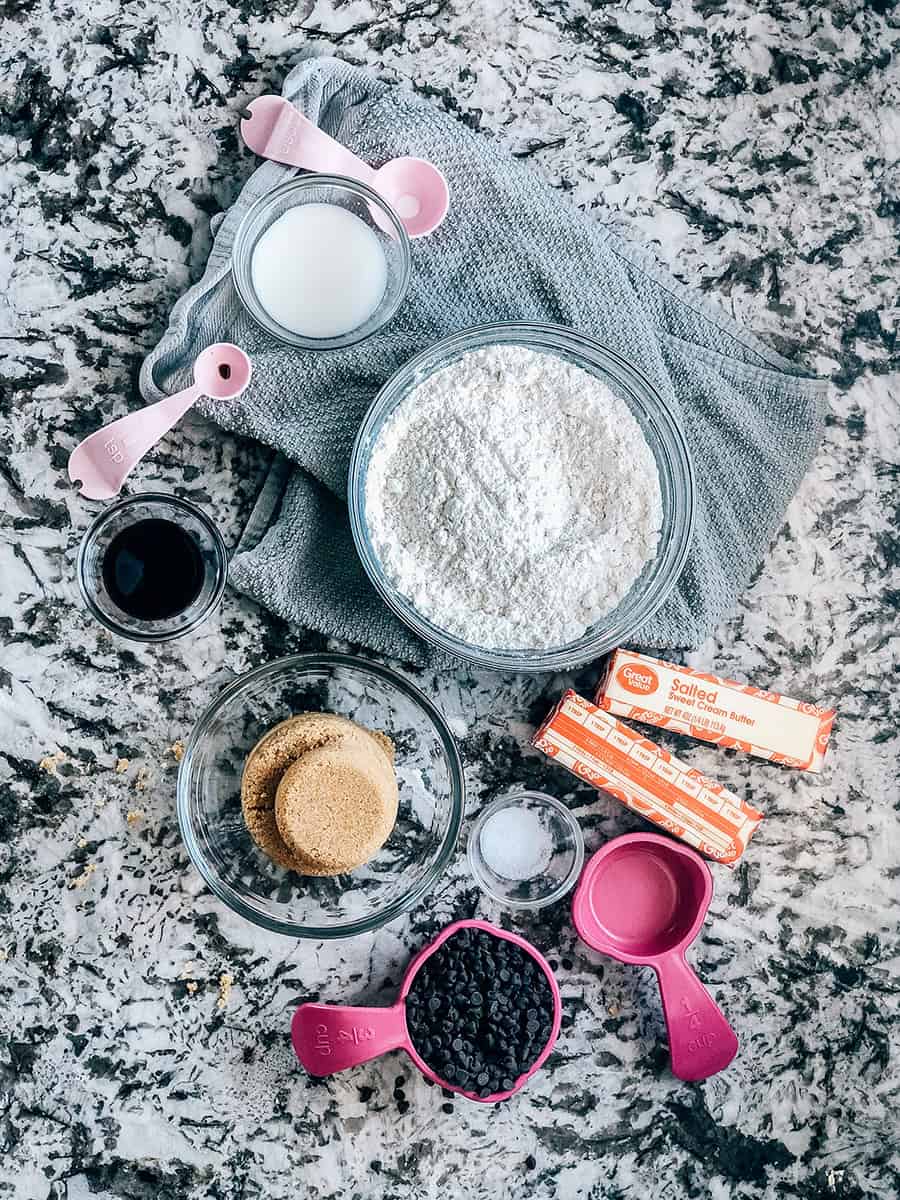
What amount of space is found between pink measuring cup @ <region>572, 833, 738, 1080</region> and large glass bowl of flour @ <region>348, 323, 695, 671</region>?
28 centimetres

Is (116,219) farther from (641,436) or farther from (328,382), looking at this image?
(641,436)

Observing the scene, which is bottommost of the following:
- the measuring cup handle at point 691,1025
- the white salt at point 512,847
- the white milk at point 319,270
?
the measuring cup handle at point 691,1025

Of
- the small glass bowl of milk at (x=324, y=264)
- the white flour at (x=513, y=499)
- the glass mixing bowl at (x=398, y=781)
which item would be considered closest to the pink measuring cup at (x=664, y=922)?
the glass mixing bowl at (x=398, y=781)

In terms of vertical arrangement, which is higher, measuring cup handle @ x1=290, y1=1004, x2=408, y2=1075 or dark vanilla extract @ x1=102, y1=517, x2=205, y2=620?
dark vanilla extract @ x1=102, y1=517, x2=205, y2=620

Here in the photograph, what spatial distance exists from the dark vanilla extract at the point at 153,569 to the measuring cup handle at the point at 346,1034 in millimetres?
524

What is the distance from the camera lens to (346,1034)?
4.00ft

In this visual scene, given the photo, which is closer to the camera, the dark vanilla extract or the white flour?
the white flour

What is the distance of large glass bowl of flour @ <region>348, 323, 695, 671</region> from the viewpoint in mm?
1149

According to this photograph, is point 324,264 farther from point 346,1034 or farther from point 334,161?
point 346,1034

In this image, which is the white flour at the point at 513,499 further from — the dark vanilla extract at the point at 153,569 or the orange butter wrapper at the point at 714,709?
the dark vanilla extract at the point at 153,569

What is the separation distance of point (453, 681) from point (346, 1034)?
0.45 m

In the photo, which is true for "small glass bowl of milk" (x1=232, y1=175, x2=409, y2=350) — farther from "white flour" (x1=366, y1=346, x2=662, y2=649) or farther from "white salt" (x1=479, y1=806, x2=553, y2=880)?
"white salt" (x1=479, y1=806, x2=553, y2=880)

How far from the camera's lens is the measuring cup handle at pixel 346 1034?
3.99ft

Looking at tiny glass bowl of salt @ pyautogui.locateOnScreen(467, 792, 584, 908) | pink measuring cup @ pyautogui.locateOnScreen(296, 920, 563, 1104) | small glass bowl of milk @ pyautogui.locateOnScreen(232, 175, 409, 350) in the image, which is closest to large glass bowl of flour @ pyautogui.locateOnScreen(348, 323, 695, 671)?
small glass bowl of milk @ pyautogui.locateOnScreen(232, 175, 409, 350)
